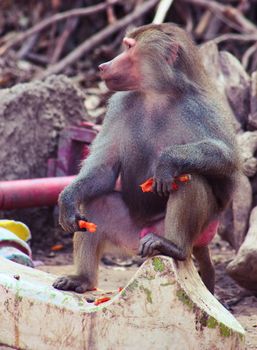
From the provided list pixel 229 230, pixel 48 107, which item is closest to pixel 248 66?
pixel 48 107

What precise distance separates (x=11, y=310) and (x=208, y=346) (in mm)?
801

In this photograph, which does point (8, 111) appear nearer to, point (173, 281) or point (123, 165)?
point (123, 165)

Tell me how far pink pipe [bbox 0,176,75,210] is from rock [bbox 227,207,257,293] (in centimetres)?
120

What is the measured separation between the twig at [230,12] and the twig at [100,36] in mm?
406

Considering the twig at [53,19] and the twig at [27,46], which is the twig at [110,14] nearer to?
the twig at [53,19]

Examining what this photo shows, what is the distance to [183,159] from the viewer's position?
3.99m

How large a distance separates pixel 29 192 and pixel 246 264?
1389 mm

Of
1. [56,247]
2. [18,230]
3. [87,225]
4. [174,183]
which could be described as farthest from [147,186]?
[56,247]

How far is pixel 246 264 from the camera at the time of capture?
4.62m

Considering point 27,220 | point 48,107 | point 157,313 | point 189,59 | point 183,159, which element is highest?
point 189,59

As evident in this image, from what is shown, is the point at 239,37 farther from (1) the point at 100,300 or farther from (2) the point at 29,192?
(1) the point at 100,300

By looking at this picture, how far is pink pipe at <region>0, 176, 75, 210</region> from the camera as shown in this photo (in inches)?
210

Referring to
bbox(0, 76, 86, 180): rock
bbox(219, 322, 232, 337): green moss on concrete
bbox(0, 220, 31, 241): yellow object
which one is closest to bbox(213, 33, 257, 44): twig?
bbox(0, 76, 86, 180): rock

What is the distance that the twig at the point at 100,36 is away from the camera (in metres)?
8.64
